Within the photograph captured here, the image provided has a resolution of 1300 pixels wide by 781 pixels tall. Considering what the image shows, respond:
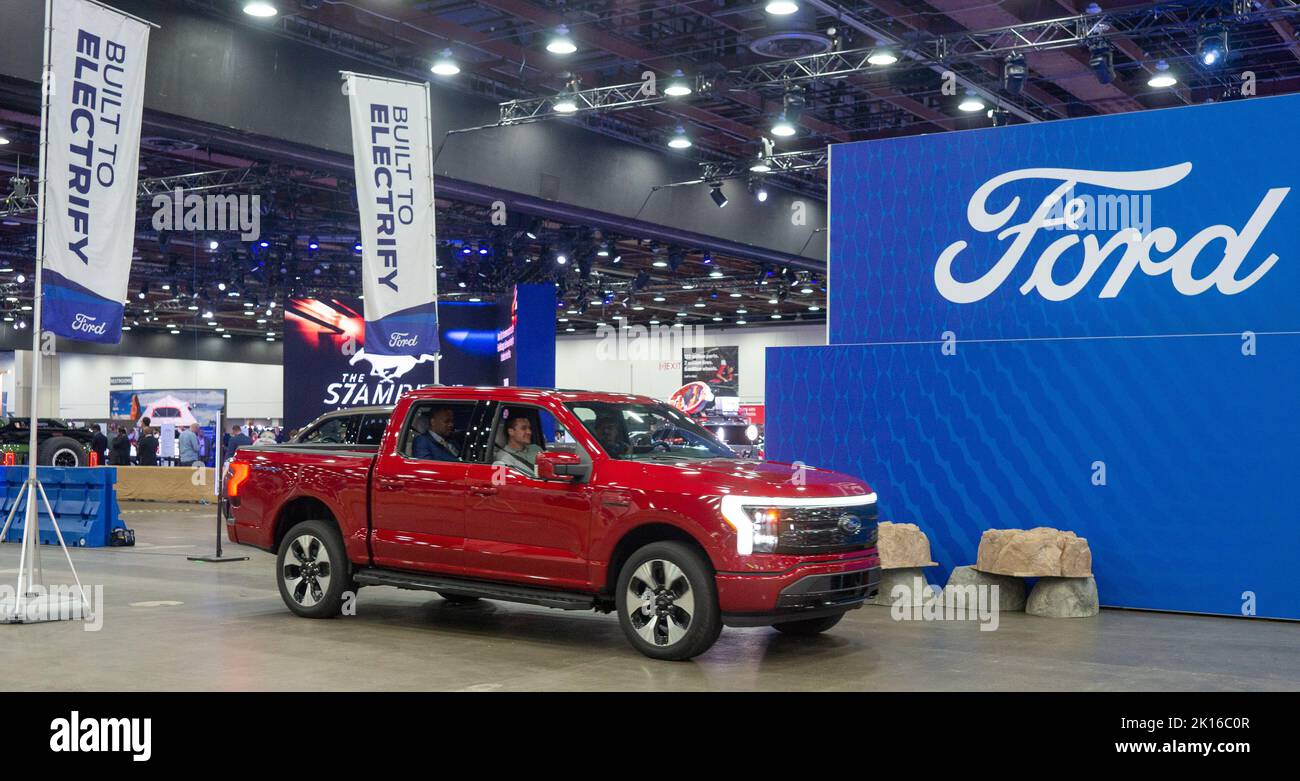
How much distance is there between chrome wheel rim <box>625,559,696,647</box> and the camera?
814cm

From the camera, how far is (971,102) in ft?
62.1

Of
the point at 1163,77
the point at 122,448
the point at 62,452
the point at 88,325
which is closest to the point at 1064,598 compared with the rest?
the point at 88,325

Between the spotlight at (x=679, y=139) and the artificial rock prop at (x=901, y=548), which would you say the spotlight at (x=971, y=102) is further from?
the artificial rock prop at (x=901, y=548)

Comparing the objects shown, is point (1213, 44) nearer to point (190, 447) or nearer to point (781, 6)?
point (781, 6)

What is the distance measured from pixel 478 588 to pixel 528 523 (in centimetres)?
68

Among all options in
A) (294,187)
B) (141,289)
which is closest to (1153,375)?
(294,187)

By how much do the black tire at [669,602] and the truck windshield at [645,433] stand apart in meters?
0.88

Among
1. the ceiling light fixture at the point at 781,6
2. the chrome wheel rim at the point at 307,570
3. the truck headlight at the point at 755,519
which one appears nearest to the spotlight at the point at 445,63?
the ceiling light fixture at the point at 781,6

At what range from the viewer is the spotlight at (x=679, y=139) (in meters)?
21.1

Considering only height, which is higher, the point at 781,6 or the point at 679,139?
the point at 679,139

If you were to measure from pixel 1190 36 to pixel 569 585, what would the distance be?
507 inches

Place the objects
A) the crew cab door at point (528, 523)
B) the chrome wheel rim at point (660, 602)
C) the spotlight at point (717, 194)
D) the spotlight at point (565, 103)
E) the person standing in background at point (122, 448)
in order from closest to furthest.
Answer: the chrome wheel rim at point (660, 602) → the crew cab door at point (528, 523) → the spotlight at point (565, 103) → the spotlight at point (717, 194) → the person standing in background at point (122, 448)

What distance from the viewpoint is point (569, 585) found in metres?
8.62

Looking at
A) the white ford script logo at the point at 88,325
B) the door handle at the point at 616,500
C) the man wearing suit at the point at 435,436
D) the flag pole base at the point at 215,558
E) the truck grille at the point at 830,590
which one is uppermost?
the white ford script logo at the point at 88,325
